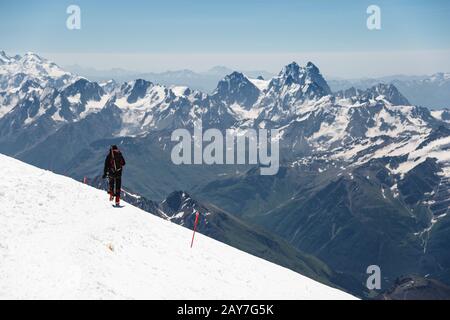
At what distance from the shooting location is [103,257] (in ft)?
89.1

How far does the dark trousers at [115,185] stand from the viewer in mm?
37250

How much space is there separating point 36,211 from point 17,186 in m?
4.20

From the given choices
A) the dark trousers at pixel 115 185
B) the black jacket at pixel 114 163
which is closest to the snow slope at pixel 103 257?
the dark trousers at pixel 115 185

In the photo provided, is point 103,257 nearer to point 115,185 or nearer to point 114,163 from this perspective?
point 114,163

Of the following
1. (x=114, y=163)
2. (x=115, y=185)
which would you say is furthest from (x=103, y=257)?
(x=115, y=185)

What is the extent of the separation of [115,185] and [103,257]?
1174cm

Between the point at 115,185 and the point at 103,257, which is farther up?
the point at 115,185

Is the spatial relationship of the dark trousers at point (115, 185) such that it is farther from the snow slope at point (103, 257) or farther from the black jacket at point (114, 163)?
the snow slope at point (103, 257)

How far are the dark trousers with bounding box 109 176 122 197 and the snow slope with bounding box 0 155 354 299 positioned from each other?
1092 mm

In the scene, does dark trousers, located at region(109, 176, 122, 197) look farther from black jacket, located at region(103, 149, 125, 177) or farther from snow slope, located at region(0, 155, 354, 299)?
snow slope, located at region(0, 155, 354, 299)

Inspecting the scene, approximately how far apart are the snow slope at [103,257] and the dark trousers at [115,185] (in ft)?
3.58
